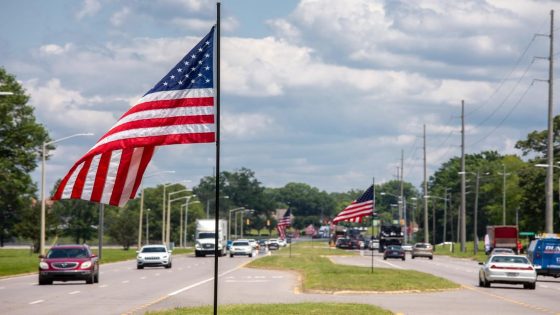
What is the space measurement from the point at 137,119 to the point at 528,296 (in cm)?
2517

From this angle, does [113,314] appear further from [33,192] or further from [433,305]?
[33,192]

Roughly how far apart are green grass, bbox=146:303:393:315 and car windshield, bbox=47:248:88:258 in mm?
18193

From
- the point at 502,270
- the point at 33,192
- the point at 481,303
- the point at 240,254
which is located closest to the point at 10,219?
the point at 33,192

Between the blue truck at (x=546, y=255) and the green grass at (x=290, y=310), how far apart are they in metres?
28.7

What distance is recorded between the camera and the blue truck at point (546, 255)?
5694 cm

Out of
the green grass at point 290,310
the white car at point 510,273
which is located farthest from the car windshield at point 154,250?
the green grass at point 290,310

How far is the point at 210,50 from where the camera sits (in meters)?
18.4

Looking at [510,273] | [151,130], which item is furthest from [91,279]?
[151,130]

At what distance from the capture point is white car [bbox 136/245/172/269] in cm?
6784

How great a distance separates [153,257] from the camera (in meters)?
68.3

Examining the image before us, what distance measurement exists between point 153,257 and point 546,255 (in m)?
22.5

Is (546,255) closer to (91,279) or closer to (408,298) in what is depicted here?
(408,298)

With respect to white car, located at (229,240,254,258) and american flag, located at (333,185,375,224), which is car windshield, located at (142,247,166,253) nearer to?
american flag, located at (333,185,375,224)

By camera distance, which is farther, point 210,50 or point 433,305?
point 433,305
